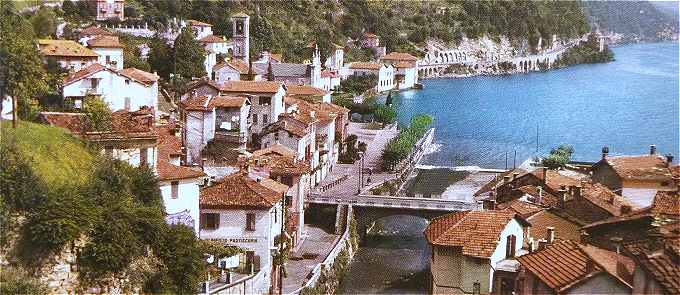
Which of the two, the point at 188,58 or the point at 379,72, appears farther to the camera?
the point at 379,72

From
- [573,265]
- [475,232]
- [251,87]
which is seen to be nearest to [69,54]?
[251,87]

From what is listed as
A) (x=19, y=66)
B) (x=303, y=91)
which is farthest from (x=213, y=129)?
(x=303, y=91)

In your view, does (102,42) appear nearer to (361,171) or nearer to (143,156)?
(361,171)

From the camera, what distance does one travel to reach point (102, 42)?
32.1 metres

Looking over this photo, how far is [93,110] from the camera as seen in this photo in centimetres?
1891

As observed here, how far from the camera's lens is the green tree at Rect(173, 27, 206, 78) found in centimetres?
3947

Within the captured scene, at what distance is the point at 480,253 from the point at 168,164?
731cm

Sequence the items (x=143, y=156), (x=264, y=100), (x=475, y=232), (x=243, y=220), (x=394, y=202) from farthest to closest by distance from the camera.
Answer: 1. (x=264, y=100)
2. (x=394, y=202)
3. (x=243, y=220)
4. (x=143, y=156)
5. (x=475, y=232)

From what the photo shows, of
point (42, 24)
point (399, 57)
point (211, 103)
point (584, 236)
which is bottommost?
point (584, 236)

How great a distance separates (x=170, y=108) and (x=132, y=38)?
13891 mm

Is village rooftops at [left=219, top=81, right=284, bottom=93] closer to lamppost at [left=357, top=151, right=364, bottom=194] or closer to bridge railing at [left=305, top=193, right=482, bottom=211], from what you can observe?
lamppost at [left=357, top=151, right=364, bottom=194]

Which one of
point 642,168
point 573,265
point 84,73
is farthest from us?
point 84,73

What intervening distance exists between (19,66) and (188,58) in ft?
79.4

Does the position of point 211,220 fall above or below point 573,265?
below
